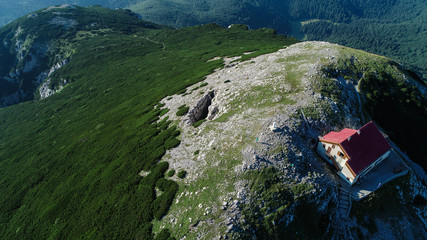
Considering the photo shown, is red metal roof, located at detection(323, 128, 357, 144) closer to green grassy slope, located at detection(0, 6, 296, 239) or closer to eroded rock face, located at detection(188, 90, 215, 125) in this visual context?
green grassy slope, located at detection(0, 6, 296, 239)

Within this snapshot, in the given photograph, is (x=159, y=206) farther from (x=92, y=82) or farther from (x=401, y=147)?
(x=92, y=82)

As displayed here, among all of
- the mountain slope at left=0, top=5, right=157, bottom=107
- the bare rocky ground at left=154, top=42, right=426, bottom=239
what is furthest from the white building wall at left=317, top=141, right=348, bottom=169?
the mountain slope at left=0, top=5, right=157, bottom=107

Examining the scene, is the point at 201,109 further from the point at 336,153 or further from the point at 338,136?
the point at 336,153

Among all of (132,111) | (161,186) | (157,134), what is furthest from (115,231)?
(132,111)

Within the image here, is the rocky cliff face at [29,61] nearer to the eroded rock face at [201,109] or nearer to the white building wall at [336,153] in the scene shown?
the eroded rock face at [201,109]

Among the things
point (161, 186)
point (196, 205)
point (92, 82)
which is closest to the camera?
point (196, 205)

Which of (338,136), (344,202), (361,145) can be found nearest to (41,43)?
(338,136)
